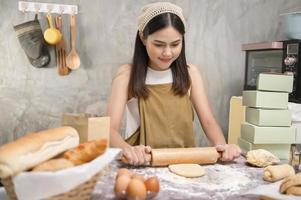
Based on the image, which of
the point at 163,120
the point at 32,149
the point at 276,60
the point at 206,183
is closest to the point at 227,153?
the point at 206,183

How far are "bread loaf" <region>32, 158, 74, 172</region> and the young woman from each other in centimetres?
73

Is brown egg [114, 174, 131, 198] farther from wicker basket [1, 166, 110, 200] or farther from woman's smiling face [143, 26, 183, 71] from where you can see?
woman's smiling face [143, 26, 183, 71]

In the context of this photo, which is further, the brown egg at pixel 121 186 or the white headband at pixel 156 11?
the white headband at pixel 156 11

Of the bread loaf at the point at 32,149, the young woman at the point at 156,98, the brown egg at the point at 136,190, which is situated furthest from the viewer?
the young woman at the point at 156,98

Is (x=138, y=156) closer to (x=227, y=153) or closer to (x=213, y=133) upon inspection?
(x=227, y=153)

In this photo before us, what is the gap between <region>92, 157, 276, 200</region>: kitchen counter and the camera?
812mm

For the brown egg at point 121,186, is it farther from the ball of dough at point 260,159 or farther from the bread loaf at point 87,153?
the ball of dough at point 260,159

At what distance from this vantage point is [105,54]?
2.19 meters

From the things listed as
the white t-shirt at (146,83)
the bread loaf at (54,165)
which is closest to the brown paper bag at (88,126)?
the bread loaf at (54,165)

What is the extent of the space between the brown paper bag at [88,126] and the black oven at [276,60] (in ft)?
3.74

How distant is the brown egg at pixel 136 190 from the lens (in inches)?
28.4

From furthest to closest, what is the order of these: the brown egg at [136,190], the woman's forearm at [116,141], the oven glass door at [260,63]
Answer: the oven glass door at [260,63] → the woman's forearm at [116,141] → the brown egg at [136,190]

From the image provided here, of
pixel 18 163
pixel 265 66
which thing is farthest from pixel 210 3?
pixel 18 163

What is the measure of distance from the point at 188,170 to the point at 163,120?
522 mm
